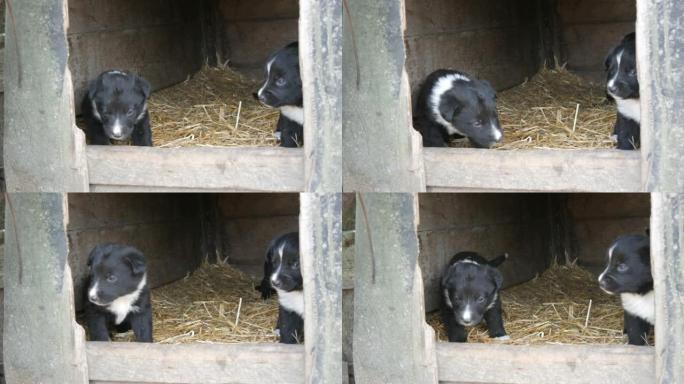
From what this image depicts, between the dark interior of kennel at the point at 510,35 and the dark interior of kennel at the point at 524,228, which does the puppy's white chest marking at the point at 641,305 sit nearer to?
the dark interior of kennel at the point at 524,228

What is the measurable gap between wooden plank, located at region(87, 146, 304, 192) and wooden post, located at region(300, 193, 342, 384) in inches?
6.2

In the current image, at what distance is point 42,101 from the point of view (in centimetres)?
562

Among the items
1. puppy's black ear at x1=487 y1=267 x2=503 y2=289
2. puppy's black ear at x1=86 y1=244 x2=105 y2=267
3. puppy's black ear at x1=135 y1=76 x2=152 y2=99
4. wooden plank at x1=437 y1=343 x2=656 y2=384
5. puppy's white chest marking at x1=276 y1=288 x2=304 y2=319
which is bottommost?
wooden plank at x1=437 y1=343 x2=656 y2=384

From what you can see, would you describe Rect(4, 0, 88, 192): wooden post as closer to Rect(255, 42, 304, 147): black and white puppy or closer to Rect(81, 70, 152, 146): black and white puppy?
Rect(81, 70, 152, 146): black and white puppy

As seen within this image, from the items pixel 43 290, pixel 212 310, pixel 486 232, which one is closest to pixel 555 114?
pixel 486 232

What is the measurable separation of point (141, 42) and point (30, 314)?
174cm

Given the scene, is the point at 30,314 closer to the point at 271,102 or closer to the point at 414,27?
the point at 271,102

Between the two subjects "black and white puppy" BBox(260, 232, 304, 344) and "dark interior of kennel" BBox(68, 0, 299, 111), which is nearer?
"black and white puppy" BBox(260, 232, 304, 344)

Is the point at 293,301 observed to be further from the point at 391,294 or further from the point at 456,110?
the point at 456,110

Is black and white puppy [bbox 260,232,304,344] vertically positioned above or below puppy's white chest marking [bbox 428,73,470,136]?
below

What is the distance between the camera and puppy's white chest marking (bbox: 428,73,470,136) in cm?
602

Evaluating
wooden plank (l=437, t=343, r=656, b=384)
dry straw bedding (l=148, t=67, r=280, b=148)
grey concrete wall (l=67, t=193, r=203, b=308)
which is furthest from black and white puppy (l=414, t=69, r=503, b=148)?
grey concrete wall (l=67, t=193, r=203, b=308)

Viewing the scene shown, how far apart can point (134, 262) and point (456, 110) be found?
1810 millimetres

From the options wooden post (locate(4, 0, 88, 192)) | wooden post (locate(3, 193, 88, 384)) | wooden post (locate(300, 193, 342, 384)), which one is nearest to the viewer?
wooden post (locate(300, 193, 342, 384))
